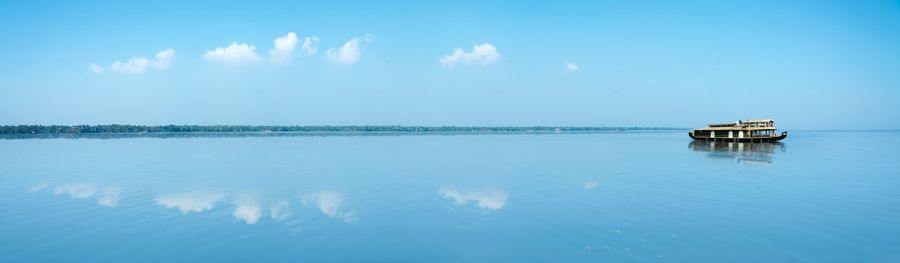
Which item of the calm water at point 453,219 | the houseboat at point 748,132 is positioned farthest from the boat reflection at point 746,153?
the calm water at point 453,219

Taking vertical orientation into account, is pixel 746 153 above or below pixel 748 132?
below

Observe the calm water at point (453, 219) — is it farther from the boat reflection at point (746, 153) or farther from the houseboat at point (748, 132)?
the houseboat at point (748, 132)

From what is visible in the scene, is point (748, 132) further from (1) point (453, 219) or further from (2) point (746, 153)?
(1) point (453, 219)

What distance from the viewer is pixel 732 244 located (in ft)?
35.5

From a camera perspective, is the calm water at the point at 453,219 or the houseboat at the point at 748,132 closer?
the calm water at the point at 453,219

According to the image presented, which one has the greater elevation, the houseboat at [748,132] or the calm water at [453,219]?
the houseboat at [748,132]

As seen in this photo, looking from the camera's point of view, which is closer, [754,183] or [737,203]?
[737,203]

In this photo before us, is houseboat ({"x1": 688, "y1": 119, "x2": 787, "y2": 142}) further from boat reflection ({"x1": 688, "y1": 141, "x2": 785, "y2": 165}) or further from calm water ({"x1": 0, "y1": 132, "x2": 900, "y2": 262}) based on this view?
calm water ({"x1": 0, "y1": 132, "x2": 900, "y2": 262})

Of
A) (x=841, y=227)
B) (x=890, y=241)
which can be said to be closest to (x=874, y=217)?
(x=841, y=227)

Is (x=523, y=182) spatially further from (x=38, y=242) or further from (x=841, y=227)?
(x=38, y=242)

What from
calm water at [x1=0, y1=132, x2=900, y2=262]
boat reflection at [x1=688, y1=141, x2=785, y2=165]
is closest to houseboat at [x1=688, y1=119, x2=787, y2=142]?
boat reflection at [x1=688, y1=141, x2=785, y2=165]

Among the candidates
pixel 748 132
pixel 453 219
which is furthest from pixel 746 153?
pixel 453 219

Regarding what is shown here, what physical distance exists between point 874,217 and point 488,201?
35.3ft

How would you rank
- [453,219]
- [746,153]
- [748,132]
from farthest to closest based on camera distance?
[748,132]
[746,153]
[453,219]
